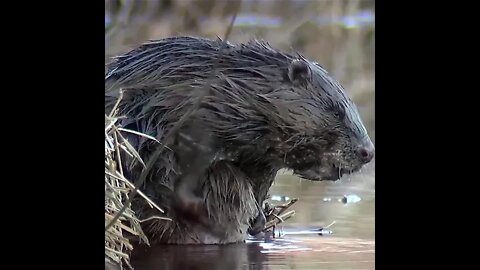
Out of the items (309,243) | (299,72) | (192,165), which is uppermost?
(299,72)

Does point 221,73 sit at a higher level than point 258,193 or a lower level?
higher

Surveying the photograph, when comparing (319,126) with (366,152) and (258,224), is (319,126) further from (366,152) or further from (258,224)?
(258,224)

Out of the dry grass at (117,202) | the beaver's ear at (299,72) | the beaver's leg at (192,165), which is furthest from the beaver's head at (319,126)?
the dry grass at (117,202)

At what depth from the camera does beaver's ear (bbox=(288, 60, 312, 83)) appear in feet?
3.99

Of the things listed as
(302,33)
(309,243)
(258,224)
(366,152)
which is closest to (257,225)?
(258,224)

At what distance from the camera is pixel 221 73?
1.21 m

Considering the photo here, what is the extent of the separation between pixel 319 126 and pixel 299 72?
10 cm

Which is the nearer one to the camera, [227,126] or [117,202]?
[117,202]

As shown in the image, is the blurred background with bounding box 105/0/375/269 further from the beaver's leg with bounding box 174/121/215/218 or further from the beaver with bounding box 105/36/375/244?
the beaver's leg with bounding box 174/121/215/218

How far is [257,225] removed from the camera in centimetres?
122
